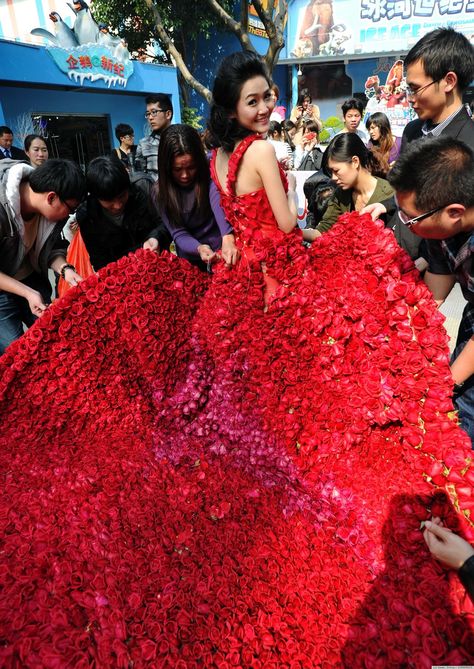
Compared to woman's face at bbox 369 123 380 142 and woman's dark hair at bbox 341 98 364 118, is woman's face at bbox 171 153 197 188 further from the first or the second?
woman's dark hair at bbox 341 98 364 118

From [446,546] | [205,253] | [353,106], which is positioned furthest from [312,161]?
[446,546]

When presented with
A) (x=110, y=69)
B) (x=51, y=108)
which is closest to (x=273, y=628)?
(x=51, y=108)

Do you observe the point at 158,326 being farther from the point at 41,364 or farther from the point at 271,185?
the point at 271,185

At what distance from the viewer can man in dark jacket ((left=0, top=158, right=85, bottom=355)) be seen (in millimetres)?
1964

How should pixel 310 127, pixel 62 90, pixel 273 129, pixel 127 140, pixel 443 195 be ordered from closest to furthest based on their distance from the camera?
pixel 443 195 < pixel 273 129 < pixel 310 127 < pixel 127 140 < pixel 62 90

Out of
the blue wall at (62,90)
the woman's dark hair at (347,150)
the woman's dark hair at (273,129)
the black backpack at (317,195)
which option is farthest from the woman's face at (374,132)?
the blue wall at (62,90)

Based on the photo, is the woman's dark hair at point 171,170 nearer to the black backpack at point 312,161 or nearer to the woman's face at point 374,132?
the woman's face at point 374,132

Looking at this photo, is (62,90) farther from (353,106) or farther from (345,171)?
(345,171)

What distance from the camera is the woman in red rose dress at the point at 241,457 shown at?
1.17 meters

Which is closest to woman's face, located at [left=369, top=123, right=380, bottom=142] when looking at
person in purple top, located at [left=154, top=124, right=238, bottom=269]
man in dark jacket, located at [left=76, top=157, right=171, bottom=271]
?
person in purple top, located at [left=154, top=124, right=238, bottom=269]

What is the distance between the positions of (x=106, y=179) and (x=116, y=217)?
0.93 ft

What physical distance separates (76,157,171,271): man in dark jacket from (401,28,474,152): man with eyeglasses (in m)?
1.36

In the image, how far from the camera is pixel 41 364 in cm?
184

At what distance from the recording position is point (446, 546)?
1127 millimetres
